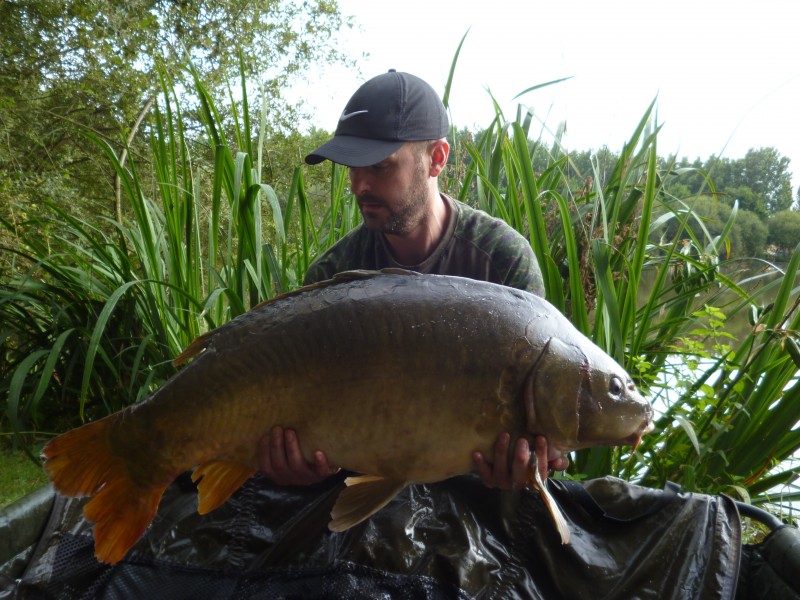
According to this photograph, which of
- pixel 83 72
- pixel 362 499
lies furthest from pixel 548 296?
pixel 83 72

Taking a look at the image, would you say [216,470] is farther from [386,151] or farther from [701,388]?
[701,388]

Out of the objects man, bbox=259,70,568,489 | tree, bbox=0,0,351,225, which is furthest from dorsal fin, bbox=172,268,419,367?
tree, bbox=0,0,351,225

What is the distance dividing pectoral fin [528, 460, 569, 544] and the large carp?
73 millimetres

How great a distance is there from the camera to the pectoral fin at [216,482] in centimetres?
129

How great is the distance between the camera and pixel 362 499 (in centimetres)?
126

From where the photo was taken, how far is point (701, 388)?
210cm

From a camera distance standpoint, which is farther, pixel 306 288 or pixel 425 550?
pixel 425 550

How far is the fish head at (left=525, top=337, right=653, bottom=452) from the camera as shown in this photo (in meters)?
1.19

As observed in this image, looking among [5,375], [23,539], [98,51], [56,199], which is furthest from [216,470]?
[98,51]

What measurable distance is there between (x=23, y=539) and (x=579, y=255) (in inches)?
77.6

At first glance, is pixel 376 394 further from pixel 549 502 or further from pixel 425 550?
pixel 425 550

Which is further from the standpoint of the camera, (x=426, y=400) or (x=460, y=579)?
(x=460, y=579)

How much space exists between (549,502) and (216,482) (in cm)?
66

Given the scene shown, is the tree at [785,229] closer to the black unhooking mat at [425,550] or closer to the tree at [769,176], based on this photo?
the tree at [769,176]
